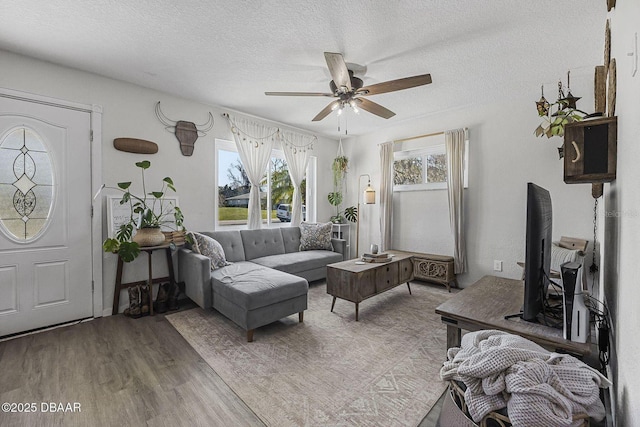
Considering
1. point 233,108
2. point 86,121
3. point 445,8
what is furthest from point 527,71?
point 86,121

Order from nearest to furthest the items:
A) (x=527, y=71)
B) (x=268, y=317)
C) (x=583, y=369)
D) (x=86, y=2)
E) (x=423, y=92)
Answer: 1. (x=583, y=369)
2. (x=86, y=2)
3. (x=268, y=317)
4. (x=527, y=71)
5. (x=423, y=92)

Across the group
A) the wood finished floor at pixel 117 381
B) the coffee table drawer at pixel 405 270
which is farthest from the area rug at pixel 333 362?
the coffee table drawer at pixel 405 270

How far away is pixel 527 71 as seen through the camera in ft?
9.52

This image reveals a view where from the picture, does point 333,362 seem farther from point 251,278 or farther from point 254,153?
point 254,153

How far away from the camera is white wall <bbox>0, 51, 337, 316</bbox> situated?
8.87 ft

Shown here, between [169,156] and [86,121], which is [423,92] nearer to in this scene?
[169,156]

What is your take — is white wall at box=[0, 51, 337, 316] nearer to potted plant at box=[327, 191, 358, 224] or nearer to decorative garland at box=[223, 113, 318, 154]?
decorative garland at box=[223, 113, 318, 154]

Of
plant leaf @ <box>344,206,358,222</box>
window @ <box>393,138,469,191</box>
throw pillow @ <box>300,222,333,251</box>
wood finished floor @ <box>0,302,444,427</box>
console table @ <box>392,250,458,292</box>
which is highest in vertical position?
window @ <box>393,138,469,191</box>

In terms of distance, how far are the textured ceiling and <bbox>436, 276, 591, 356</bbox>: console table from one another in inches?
→ 80.0

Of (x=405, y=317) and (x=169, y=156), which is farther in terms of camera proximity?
(x=169, y=156)

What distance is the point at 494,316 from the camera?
62.0 inches

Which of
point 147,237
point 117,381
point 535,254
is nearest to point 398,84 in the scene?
point 535,254

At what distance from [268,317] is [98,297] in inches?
77.5

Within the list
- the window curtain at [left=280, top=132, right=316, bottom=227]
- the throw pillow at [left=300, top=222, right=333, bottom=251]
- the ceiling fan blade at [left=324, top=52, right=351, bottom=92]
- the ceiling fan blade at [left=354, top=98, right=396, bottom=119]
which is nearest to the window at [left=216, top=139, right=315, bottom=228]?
the window curtain at [left=280, top=132, right=316, bottom=227]
